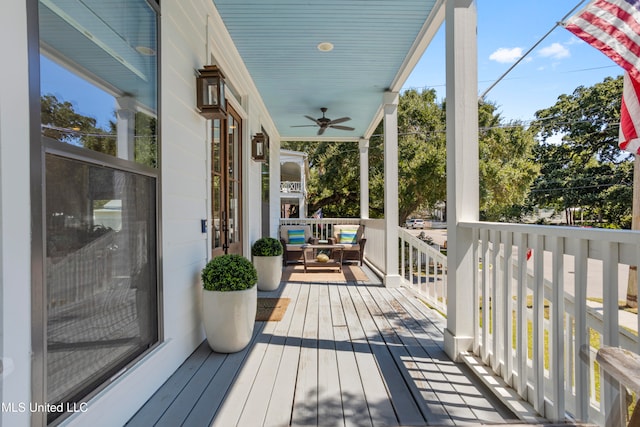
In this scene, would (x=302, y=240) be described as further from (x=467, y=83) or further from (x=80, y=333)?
(x=80, y=333)

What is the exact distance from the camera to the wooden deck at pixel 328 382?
5.83 ft

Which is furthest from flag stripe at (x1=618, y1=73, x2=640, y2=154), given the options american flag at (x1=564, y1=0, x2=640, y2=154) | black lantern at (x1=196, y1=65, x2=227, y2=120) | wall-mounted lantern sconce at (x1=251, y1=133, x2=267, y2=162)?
wall-mounted lantern sconce at (x1=251, y1=133, x2=267, y2=162)

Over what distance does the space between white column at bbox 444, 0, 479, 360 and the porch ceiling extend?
1.71ft

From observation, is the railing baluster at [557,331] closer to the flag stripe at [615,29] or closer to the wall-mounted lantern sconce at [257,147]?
the flag stripe at [615,29]

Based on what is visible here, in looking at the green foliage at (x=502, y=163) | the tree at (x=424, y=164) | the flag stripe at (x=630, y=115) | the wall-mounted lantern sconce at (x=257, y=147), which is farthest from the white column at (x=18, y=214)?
the green foliage at (x=502, y=163)

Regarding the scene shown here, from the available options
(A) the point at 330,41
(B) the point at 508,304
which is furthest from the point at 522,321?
(A) the point at 330,41

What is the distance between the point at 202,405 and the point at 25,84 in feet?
5.70

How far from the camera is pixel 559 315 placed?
160cm

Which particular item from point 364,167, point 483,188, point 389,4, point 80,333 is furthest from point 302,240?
point 483,188

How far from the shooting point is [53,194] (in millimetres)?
1266

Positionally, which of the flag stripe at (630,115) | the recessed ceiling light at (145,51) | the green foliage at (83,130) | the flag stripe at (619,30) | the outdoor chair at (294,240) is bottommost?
the outdoor chair at (294,240)

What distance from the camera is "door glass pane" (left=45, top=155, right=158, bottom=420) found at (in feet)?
4.18

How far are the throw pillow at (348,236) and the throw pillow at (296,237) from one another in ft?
3.02

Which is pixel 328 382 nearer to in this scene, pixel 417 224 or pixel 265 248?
pixel 265 248
